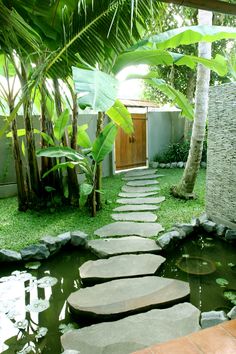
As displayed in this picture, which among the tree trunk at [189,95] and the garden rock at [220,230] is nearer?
the garden rock at [220,230]

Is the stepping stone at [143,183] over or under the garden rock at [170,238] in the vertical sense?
under

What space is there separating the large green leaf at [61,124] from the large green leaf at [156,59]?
4.37 ft

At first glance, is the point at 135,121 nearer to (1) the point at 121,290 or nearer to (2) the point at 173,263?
(2) the point at 173,263

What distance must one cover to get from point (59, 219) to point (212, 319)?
10.1 feet

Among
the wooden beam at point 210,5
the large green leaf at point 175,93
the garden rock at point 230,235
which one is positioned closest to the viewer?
the wooden beam at point 210,5

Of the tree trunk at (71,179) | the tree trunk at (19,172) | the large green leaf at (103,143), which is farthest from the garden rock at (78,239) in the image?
the tree trunk at (19,172)

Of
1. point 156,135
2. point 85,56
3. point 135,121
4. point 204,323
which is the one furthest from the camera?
point 156,135

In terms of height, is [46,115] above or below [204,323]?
above

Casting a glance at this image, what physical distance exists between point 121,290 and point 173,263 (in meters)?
0.94

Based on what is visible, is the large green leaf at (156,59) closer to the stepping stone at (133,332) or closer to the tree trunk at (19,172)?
the tree trunk at (19,172)

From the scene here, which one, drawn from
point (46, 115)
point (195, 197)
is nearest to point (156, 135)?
point (195, 197)

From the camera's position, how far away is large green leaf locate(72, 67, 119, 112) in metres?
1.92

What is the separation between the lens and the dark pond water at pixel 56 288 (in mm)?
2125

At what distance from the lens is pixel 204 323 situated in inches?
79.4
